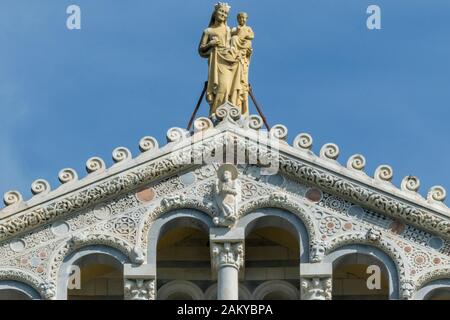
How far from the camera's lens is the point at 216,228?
73125 mm

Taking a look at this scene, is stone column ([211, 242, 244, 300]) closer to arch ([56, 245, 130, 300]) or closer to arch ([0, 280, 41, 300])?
arch ([56, 245, 130, 300])

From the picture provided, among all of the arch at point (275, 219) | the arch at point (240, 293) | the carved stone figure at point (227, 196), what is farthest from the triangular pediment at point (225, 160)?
the arch at point (240, 293)

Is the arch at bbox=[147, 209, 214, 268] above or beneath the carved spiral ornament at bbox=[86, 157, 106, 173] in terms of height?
beneath

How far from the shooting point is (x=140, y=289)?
72688mm

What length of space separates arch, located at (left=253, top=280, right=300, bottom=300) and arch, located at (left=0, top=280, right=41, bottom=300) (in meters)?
3.96

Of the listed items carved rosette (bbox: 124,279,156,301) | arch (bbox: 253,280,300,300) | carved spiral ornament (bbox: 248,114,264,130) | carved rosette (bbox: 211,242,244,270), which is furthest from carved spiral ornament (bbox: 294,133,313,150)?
carved rosette (bbox: 124,279,156,301)

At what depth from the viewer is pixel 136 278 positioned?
72750 mm

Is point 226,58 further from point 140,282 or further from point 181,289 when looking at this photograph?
point 140,282

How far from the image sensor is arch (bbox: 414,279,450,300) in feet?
238

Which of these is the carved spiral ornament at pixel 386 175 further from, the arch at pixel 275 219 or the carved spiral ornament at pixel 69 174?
the carved spiral ornament at pixel 69 174

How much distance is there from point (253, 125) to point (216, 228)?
78.1 inches
